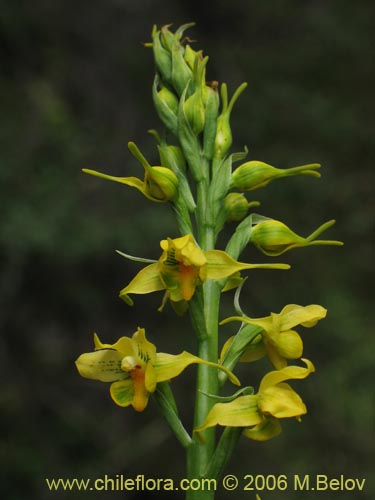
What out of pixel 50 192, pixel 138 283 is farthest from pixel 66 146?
pixel 138 283

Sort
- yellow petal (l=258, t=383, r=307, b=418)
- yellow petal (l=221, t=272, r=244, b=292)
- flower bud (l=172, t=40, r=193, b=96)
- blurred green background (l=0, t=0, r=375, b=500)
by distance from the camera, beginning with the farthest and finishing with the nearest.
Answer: blurred green background (l=0, t=0, r=375, b=500) → flower bud (l=172, t=40, r=193, b=96) → yellow petal (l=221, t=272, r=244, b=292) → yellow petal (l=258, t=383, r=307, b=418)

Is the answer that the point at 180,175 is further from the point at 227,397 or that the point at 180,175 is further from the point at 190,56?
the point at 227,397

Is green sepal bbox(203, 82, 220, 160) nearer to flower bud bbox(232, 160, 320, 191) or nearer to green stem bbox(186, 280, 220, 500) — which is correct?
flower bud bbox(232, 160, 320, 191)

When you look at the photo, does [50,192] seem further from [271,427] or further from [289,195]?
[271,427]

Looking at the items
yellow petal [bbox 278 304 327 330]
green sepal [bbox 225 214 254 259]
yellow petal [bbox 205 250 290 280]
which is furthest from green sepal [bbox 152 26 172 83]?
yellow petal [bbox 278 304 327 330]

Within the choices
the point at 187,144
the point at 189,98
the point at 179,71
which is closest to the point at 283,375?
the point at 187,144

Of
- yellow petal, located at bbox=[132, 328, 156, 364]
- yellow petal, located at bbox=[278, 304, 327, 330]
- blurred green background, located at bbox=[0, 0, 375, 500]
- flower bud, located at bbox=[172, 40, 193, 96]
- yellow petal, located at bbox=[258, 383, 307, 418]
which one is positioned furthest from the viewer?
blurred green background, located at bbox=[0, 0, 375, 500]

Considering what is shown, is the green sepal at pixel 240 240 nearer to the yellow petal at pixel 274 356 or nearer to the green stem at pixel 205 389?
the green stem at pixel 205 389

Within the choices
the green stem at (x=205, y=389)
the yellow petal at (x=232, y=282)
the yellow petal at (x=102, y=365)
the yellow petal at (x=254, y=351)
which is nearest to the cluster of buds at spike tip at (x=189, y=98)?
the yellow petal at (x=232, y=282)
